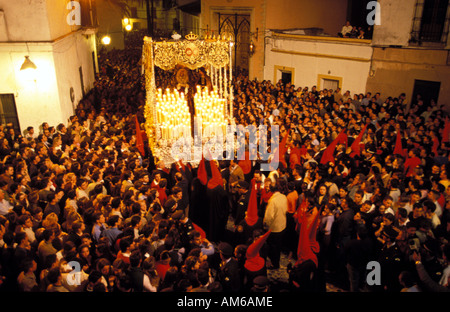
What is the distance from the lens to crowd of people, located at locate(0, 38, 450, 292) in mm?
4609

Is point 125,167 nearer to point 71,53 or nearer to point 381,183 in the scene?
point 381,183

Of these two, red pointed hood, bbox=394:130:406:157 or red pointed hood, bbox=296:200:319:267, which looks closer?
red pointed hood, bbox=296:200:319:267

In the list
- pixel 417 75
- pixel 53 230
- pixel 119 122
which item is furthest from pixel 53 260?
pixel 417 75

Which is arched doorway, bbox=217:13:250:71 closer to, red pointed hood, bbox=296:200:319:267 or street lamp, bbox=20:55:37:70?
street lamp, bbox=20:55:37:70

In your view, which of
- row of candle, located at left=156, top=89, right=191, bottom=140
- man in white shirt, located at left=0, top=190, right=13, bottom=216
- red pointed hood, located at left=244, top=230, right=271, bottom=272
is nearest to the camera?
red pointed hood, located at left=244, top=230, right=271, bottom=272

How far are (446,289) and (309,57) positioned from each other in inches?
529

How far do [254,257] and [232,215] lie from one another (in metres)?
3.63

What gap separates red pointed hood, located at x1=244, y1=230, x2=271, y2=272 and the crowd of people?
0.02 meters

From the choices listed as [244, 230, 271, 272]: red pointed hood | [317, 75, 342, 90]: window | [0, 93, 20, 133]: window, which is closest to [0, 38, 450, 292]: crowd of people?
[244, 230, 271, 272]: red pointed hood

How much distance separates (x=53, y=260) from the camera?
4.60 meters

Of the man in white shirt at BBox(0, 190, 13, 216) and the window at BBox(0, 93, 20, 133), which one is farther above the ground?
the window at BBox(0, 93, 20, 133)

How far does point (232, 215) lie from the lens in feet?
28.4

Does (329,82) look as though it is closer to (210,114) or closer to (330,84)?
(330,84)

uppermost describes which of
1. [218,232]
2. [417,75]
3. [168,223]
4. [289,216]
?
[417,75]
